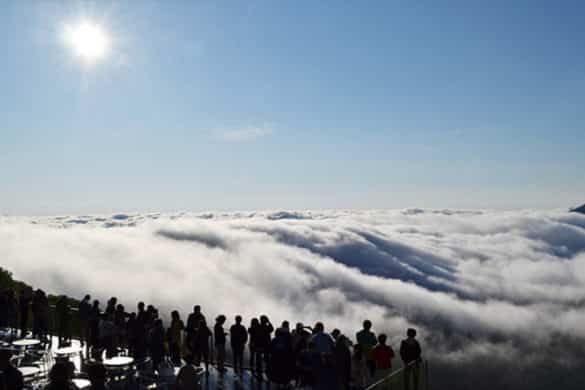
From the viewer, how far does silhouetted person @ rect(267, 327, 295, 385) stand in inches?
567

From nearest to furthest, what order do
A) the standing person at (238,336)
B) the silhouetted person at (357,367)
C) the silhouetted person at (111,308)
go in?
the silhouetted person at (357,367) → the standing person at (238,336) → the silhouetted person at (111,308)

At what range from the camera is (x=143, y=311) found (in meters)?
18.0

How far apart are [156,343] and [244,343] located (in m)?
3.20

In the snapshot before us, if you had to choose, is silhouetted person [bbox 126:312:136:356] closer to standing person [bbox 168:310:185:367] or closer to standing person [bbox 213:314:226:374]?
standing person [bbox 168:310:185:367]

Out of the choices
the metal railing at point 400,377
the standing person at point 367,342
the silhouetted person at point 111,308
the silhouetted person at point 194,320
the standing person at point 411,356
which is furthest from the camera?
the silhouetted person at point 111,308

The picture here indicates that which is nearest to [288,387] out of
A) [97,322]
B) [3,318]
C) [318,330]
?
[318,330]

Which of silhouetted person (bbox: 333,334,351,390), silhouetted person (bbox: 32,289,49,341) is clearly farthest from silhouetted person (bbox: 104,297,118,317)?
silhouetted person (bbox: 333,334,351,390)

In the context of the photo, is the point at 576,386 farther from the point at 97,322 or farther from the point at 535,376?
the point at 97,322

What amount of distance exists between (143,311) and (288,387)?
6452 mm

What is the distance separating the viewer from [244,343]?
16766mm

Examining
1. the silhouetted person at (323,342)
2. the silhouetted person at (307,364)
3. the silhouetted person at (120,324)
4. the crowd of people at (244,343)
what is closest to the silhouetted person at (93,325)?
the crowd of people at (244,343)

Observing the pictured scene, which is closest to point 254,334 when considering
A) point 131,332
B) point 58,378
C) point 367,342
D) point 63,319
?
point 367,342

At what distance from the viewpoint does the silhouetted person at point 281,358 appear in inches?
567

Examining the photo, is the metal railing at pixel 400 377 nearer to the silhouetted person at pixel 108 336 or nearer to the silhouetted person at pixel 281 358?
the silhouetted person at pixel 281 358
